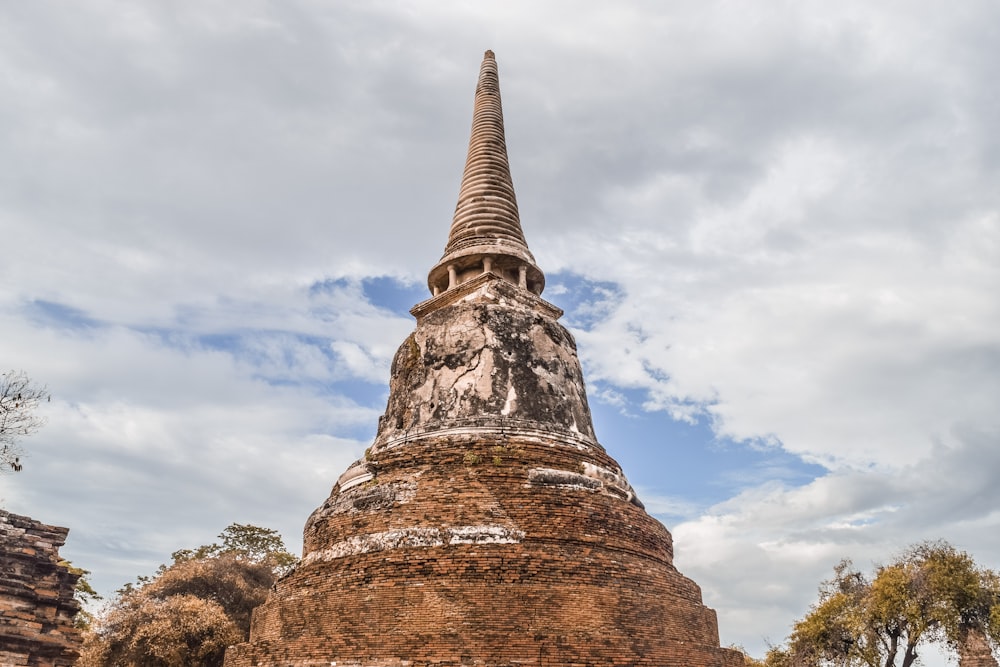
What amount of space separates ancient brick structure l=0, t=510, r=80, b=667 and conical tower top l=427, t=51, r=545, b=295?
31.3 ft

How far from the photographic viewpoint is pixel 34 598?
31.1 ft

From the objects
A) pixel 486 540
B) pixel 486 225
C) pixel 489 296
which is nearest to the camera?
pixel 486 540

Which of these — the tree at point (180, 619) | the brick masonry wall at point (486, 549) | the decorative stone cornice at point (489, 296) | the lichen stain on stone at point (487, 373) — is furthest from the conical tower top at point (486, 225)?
the tree at point (180, 619)

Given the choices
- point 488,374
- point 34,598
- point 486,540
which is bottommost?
point 34,598

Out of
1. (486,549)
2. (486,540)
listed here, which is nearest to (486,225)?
(486,540)

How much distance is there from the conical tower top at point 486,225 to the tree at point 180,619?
798 centimetres

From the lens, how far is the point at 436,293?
18.1 m

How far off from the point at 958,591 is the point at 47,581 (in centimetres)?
2491

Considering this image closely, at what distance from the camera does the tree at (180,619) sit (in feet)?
61.1

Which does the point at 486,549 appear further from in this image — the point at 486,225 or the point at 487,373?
the point at 486,225

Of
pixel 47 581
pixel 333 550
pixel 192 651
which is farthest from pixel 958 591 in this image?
pixel 47 581

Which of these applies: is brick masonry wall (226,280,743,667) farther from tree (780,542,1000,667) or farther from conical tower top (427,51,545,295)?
tree (780,542,1000,667)

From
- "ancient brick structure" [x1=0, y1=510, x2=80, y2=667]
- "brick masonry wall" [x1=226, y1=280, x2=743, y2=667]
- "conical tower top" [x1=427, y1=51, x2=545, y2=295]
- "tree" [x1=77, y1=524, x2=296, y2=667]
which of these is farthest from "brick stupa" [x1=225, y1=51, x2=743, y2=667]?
"tree" [x1=77, y1=524, x2=296, y2=667]

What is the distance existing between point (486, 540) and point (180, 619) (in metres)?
12.1
